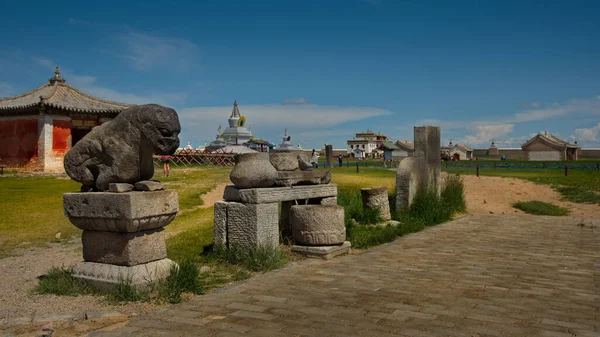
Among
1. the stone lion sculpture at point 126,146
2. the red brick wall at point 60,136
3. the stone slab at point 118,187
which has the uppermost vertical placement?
the red brick wall at point 60,136

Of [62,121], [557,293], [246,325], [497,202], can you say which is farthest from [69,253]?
[62,121]

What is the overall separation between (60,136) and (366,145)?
78.4m

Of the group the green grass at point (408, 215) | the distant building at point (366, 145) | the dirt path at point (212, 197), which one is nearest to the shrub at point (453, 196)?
the green grass at point (408, 215)

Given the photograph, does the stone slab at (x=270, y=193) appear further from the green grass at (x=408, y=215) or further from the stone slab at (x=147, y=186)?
the stone slab at (x=147, y=186)

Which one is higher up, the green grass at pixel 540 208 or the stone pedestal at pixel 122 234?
the stone pedestal at pixel 122 234

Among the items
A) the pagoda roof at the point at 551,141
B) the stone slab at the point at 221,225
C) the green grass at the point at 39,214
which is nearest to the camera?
the stone slab at the point at 221,225

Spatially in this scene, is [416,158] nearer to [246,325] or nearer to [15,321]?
[246,325]

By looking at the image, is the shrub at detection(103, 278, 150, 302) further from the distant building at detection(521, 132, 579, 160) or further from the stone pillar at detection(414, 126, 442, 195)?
the distant building at detection(521, 132, 579, 160)

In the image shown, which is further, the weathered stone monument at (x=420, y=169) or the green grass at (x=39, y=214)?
the weathered stone monument at (x=420, y=169)

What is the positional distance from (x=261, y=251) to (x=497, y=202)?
43.0 ft

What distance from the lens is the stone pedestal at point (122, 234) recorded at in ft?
Result: 19.0

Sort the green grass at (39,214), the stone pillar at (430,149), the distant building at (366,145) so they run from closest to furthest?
1. the green grass at (39,214)
2. the stone pillar at (430,149)
3. the distant building at (366,145)

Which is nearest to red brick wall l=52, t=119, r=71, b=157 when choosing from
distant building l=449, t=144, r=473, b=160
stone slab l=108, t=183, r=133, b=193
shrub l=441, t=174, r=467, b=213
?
shrub l=441, t=174, r=467, b=213

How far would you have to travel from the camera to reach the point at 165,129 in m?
6.13
